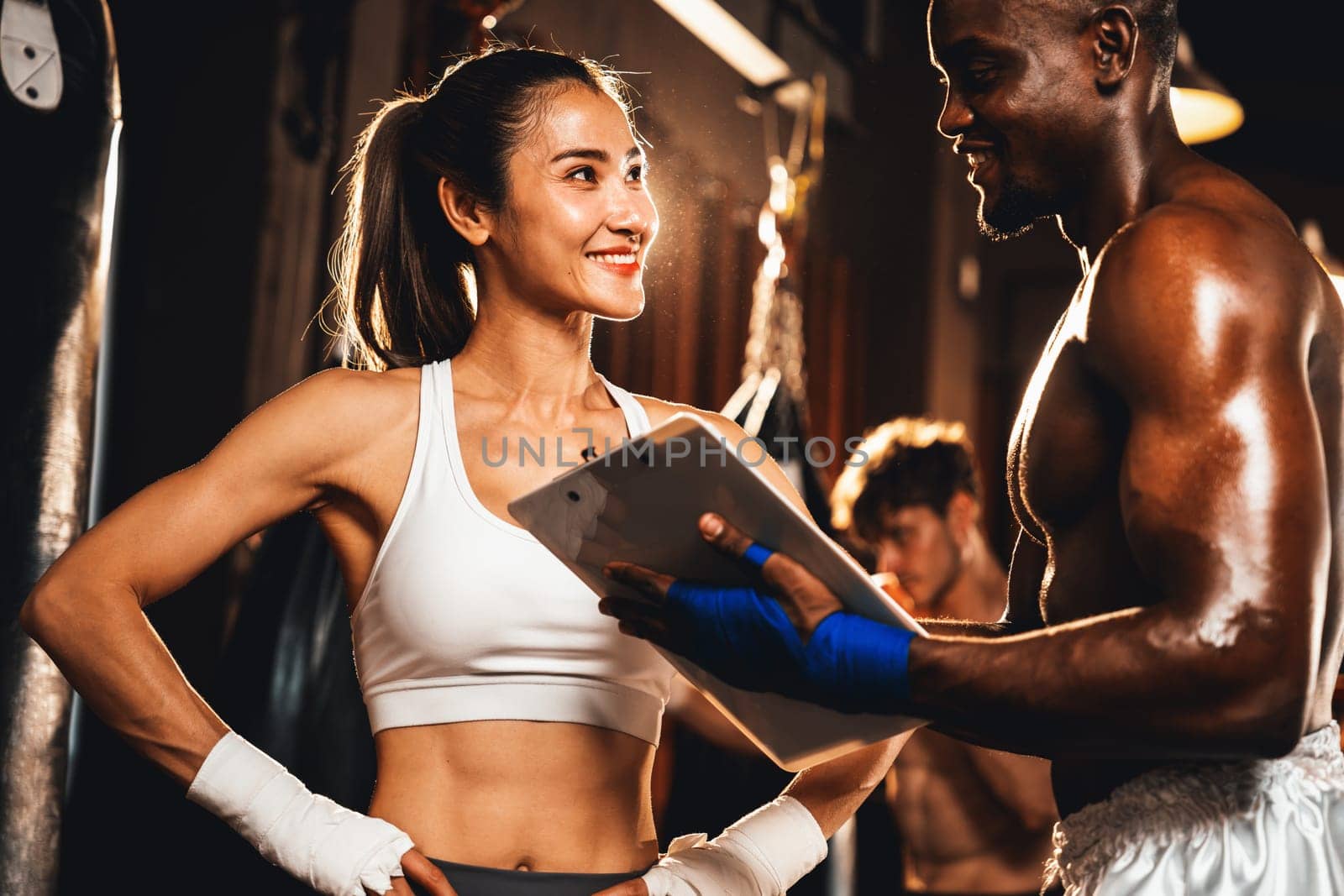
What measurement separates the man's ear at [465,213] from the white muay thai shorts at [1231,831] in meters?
0.95

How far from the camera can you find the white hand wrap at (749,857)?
132 centimetres

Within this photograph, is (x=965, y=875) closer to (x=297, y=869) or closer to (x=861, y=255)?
(x=297, y=869)

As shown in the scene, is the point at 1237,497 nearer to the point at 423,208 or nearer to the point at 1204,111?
the point at 423,208

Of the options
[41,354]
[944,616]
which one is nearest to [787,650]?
[41,354]

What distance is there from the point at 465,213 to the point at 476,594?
0.51 m

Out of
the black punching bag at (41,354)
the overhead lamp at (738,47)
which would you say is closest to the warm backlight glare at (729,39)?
the overhead lamp at (738,47)

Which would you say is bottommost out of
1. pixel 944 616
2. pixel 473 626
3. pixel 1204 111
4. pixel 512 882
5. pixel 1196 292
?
pixel 512 882

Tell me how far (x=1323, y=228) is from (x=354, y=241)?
18.5 ft

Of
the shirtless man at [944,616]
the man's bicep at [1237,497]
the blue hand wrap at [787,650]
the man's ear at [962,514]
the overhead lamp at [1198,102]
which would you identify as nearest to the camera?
the man's bicep at [1237,497]

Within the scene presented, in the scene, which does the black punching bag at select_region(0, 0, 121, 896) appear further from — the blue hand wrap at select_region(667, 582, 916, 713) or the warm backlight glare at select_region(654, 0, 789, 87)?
the warm backlight glare at select_region(654, 0, 789, 87)

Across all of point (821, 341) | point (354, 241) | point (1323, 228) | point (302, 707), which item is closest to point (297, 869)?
point (302, 707)

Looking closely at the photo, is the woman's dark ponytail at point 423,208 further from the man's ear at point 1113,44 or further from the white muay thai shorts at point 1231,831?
the white muay thai shorts at point 1231,831

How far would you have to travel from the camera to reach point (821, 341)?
14.3 ft

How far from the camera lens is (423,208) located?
1.64 m
